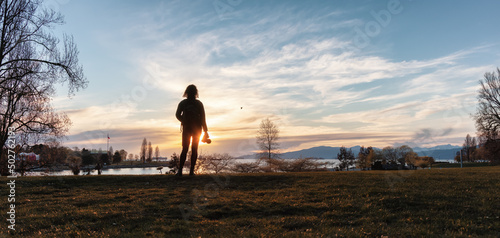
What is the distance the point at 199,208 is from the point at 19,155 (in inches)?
1588

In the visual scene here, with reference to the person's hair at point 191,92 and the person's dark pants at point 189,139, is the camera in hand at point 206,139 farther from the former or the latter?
the person's hair at point 191,92

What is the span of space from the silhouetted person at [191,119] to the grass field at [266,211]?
2.42 m

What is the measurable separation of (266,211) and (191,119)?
702 cm

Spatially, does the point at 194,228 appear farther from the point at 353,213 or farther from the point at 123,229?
the point at 353,213

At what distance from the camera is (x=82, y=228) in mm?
6719

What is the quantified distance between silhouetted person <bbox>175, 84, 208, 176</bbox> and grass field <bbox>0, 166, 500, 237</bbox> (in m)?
2.42

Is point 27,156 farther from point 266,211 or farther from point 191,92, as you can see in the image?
point 266,211

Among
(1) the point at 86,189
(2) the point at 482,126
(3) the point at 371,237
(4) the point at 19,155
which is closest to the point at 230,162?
(4) the point at 19,155

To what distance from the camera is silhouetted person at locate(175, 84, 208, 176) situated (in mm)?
13570

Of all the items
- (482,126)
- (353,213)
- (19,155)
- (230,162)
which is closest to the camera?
(353,213)

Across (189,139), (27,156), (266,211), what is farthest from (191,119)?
(27,156)

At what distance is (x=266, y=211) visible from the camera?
7.90 metres

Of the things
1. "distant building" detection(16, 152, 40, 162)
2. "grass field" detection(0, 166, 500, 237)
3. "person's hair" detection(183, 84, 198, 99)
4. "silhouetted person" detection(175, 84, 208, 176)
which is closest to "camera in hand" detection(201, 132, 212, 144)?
"silhouetted person" detection(175, 84, 208, 176)

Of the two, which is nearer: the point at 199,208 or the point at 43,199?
the point at 199,208
